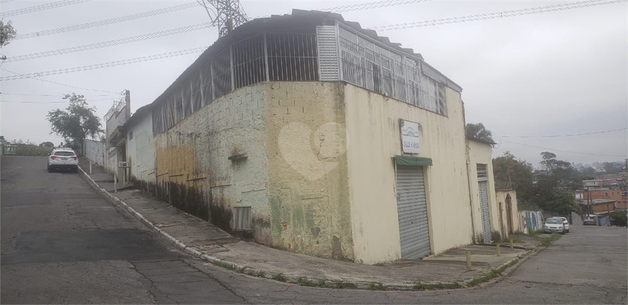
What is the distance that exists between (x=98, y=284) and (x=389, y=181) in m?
8.01

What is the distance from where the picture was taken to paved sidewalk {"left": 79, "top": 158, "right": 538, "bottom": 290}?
8.41 metres

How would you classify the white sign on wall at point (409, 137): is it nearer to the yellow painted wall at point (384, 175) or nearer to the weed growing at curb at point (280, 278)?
the yellow painted wall at point (384, 175)

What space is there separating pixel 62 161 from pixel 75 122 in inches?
792

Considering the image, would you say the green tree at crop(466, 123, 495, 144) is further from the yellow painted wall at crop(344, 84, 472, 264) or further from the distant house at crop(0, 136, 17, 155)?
the distant house at crop(0, 136, 17, 155)

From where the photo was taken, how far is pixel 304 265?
30.5 feet

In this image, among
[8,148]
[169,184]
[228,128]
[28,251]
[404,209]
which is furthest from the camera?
[8,148]

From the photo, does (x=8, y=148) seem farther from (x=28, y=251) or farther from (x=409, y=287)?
(x=409, y=287)

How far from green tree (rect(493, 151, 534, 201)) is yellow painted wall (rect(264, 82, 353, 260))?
48.3 metres

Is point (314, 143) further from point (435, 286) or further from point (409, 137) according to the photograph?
point (435, 286)

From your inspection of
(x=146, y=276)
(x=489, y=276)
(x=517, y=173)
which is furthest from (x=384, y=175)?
(x=517, y=173)

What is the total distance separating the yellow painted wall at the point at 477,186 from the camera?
62.8 feet

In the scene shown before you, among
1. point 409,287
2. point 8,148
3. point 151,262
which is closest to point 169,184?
point 151,262

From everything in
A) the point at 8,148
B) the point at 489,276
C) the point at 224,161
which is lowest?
the point at 489,276

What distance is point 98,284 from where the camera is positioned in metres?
6.95
